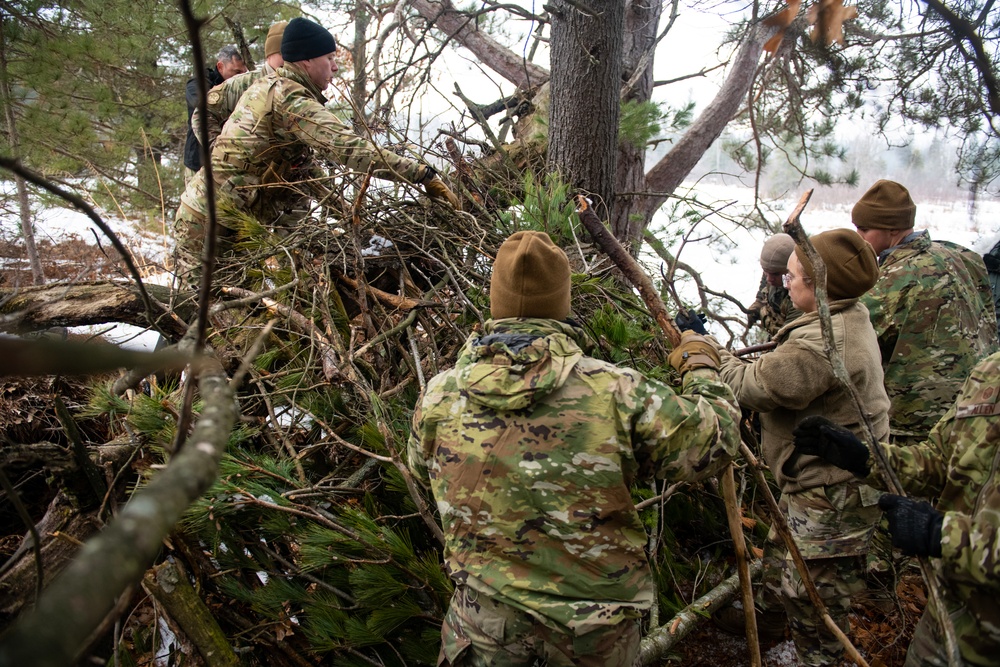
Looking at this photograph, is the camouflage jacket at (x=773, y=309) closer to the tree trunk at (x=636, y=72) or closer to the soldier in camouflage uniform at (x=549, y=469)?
the tree trunk at (x=636, y=72)

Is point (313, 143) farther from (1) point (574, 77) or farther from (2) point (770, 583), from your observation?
(2) point (770, 583)

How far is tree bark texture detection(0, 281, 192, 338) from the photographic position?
3.07 metres

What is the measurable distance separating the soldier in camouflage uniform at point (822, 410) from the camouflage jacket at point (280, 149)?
1962 millimetres

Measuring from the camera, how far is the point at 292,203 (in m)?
3.93

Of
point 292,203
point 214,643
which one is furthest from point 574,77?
point 214,643

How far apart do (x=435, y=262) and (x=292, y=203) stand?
3.90 ft

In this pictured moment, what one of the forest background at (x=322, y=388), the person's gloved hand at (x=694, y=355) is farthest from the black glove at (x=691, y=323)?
the forest background at (x=322, y=388)

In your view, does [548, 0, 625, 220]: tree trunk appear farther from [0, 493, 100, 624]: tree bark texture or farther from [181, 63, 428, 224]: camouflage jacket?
[0, 493, 100, 624]: tree bark texture

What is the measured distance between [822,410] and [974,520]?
2.75 ft

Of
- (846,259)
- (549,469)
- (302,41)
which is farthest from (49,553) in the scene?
(846,259)

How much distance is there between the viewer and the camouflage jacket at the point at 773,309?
3.28 metres

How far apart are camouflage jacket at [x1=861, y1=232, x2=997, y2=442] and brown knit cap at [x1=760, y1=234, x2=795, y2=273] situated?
43 cm

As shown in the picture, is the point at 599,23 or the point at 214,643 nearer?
the point at 214,643

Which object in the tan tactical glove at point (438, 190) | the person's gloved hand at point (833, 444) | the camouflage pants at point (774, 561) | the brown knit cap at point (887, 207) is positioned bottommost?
the camouflage pants at point (774, 561)
